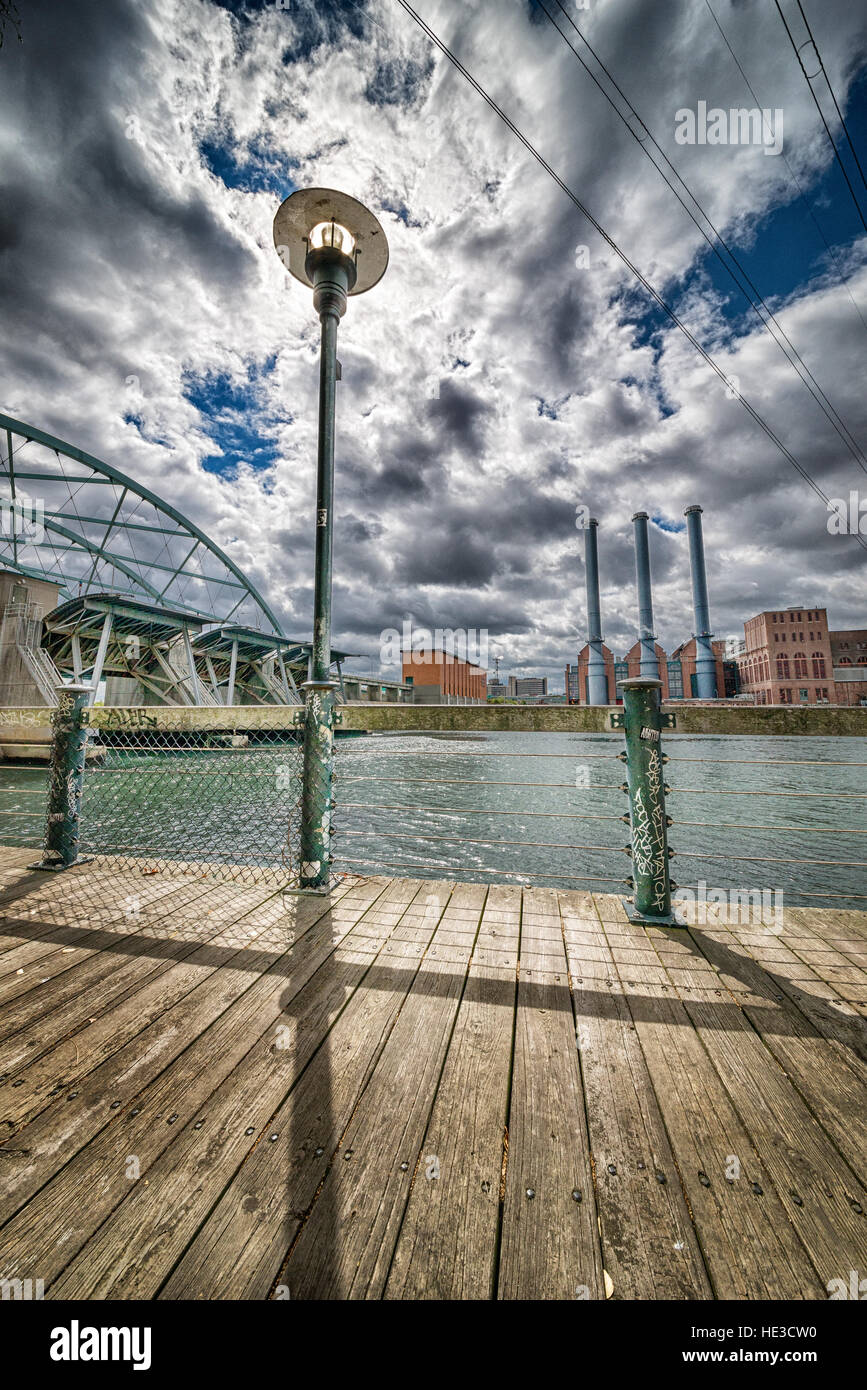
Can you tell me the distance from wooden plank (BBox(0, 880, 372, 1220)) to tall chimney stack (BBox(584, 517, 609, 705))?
→ 6597cm

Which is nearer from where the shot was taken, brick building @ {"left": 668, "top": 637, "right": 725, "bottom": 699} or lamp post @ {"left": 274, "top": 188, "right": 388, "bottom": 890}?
lamp post @ {"left": 274, "top": 188, "right": 388, "bottom": 890}

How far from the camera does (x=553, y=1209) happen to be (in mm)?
1005

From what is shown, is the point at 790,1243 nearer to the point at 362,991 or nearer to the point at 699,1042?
the point at 699,1042

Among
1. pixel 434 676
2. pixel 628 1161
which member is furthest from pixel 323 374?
pixel 434 676

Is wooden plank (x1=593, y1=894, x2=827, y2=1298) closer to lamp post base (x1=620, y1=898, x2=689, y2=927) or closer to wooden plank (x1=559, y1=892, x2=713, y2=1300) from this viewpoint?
wooden plank (x1=559, y1=892, x2=713, y2=1300)

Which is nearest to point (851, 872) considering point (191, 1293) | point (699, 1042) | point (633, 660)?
point (699, 1042)

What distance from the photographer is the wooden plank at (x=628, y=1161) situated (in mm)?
885

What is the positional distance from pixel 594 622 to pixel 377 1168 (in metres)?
67.2

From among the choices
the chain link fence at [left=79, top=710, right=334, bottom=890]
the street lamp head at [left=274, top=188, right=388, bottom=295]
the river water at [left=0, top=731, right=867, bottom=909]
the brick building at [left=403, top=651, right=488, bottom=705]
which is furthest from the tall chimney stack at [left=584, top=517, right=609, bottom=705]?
the street lamp head at [left=274, top=188, right=388, bottom=295]

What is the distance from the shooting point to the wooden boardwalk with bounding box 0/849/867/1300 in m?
0.91

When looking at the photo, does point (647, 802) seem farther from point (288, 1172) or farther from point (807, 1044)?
point (288, 1172)

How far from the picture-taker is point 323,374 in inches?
120

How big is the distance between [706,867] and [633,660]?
209 feet
